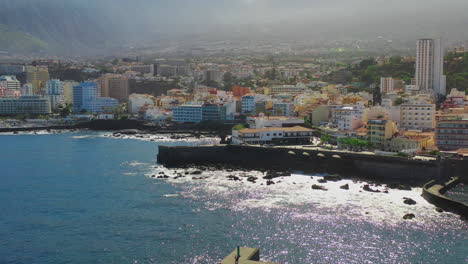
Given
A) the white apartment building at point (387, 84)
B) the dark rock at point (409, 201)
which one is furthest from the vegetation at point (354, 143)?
the white apartment building at point (387, 84)

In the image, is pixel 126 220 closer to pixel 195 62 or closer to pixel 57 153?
pixel 57 153

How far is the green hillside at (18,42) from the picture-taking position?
125 meters

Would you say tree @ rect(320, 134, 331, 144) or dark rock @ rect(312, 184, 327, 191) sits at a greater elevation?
tree @ rect(320, 134, 331, 144)

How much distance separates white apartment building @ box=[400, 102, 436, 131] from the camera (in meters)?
28.6

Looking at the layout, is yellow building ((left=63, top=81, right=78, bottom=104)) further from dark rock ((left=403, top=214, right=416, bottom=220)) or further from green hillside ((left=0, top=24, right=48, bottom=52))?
Result: green hillside ((left=0, top=24, right=48, bottom=52))

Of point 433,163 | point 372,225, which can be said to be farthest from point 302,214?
point 433,163

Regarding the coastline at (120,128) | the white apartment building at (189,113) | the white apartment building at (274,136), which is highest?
the white apartment building at (189,113)

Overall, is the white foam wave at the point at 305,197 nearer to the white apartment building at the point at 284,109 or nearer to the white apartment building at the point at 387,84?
the white apartment building at the point at 284,109

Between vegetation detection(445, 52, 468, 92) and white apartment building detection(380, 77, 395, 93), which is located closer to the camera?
vegetation detection(445, 52, 468, 92)

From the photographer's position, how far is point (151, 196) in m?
17.9

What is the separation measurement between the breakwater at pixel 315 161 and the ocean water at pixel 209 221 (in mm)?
1403

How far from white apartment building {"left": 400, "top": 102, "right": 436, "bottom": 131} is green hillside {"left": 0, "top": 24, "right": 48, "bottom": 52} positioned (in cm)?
11393

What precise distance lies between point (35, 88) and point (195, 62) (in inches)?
1305

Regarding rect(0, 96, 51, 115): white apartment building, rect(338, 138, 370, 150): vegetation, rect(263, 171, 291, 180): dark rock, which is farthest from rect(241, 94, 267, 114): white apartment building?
rect(0, 96, 51, 115): white apartment building
